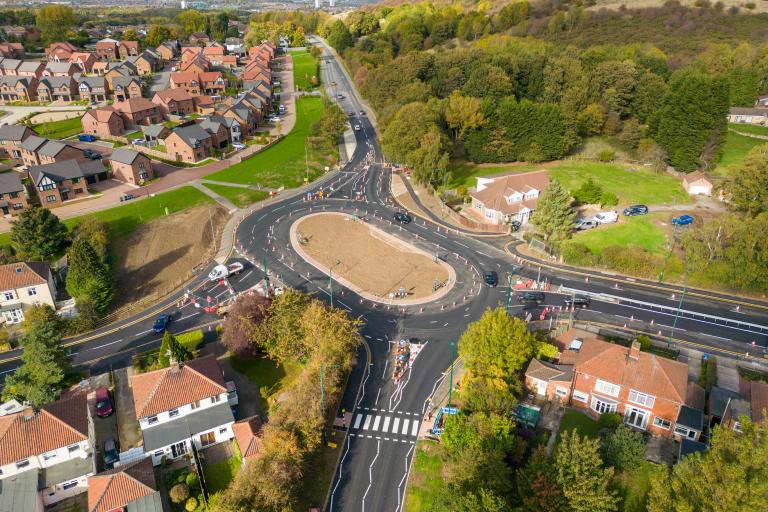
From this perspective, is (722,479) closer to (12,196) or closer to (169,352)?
(169,352)

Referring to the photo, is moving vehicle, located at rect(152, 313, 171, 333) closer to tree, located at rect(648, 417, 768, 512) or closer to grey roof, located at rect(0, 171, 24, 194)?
grey roof, located at rect(0, 171, 24, 194)

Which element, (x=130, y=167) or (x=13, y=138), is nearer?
(x=130, y=167)

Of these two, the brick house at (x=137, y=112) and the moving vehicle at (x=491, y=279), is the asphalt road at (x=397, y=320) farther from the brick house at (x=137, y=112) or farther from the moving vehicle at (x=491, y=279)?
the brick house at (x=137, y=112)

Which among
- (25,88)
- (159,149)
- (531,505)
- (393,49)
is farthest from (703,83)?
(25,88)

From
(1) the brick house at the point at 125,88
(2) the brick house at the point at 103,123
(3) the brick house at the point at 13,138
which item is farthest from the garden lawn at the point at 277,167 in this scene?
(1) the brick house at the point at 125,88

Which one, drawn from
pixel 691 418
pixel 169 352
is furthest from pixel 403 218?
pixel 691 418

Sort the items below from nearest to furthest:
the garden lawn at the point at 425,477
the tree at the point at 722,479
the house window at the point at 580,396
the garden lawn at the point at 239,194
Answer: the tree at the point at 722,479 → the garden lawn at the point at 425,477 → the house window at the point at 580,396 → the garden lawn at the point at 239,194
